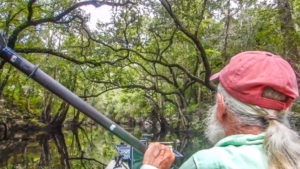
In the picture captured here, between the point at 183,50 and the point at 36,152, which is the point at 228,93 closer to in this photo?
Answer: the point at 36,152

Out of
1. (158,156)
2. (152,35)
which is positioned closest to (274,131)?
(158,156)

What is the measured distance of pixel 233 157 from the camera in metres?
0.90

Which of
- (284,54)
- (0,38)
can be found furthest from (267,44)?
(0,38)

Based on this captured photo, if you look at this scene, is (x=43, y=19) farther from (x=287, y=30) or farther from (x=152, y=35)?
(x=287, y=30)

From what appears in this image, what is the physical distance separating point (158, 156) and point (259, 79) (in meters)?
0.43

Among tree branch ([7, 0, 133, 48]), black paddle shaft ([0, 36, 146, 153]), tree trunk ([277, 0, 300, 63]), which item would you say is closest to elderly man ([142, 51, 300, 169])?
black paddle shaft ([0, 36, 146, 153])

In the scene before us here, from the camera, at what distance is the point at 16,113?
17.2m

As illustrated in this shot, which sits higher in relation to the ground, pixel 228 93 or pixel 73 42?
pixel 73 42

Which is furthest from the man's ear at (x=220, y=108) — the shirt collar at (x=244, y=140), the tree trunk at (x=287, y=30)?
the tree trunk at (x=287, y=30)

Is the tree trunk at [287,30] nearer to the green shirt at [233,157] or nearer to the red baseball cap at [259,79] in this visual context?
the red baseball cap at [259,79]

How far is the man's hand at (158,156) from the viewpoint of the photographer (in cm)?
112

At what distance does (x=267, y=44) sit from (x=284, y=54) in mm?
710

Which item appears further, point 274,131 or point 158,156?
point 158,156

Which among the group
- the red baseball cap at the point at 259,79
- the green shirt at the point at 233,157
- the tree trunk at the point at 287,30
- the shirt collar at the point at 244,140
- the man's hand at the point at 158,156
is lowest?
the man's hand at the point at 158,156
